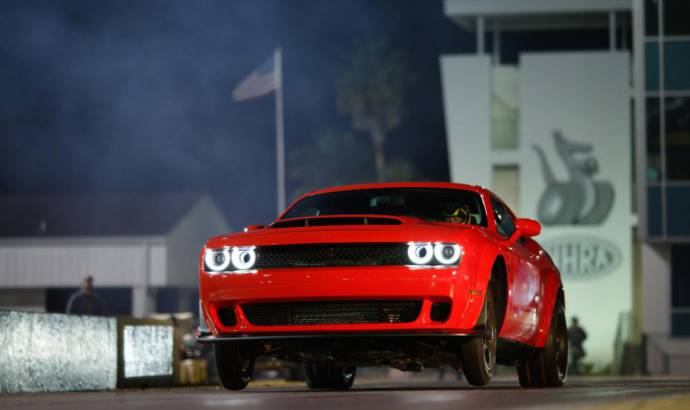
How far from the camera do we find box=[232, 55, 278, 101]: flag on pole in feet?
173

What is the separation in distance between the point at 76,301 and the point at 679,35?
73.2ft

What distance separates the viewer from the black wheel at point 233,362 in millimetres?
10836

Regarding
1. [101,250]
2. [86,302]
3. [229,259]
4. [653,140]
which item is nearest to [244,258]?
[229,259]

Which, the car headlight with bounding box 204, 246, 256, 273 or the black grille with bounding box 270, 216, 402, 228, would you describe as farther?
the black grille with bounding box 270, 216, 402, 228

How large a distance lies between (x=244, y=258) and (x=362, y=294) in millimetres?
887

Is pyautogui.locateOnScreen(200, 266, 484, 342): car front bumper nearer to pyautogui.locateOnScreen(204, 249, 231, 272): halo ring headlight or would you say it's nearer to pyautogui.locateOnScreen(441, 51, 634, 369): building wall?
pyautogui.locateOnScreen(204, 249, 231, 272): halo ring headlight

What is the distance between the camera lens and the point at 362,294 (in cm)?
1003

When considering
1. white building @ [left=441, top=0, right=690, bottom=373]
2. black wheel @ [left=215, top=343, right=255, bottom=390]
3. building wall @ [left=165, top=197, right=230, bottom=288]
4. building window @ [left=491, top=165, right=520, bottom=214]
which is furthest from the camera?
building wall @ [left=165, top=197, right=230, bottom=288]

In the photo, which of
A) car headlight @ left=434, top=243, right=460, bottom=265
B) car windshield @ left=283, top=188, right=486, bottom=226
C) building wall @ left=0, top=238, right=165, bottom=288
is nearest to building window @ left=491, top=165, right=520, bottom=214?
building wall @ left=0, top=238, right=165, bottom=288

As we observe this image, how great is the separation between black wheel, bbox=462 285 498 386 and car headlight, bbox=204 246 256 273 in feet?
4.97

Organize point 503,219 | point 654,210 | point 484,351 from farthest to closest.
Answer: point 654,210 → point 503,219 → point 484,351

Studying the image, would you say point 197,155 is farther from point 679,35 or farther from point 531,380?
point 531,380

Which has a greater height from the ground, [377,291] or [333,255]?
[333,255]

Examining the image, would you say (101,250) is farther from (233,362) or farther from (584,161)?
(233,362)
